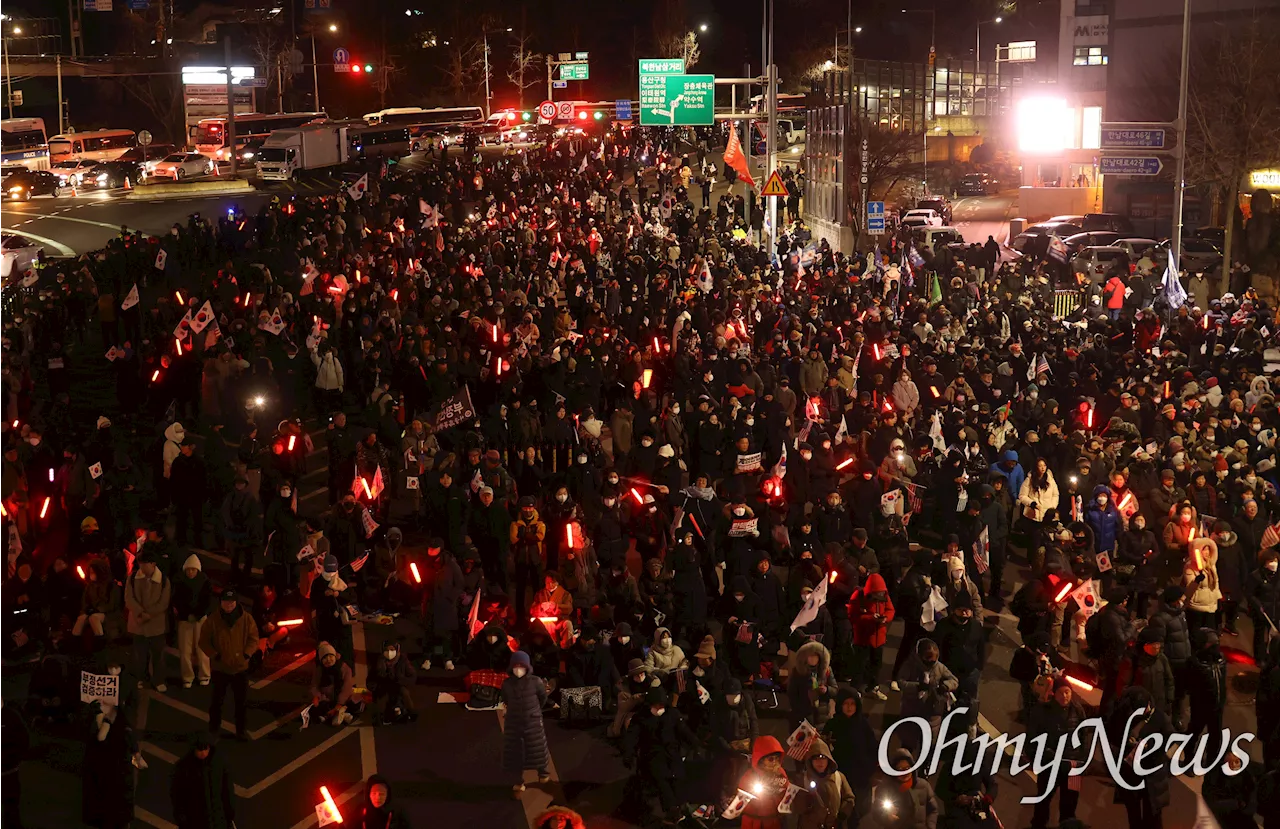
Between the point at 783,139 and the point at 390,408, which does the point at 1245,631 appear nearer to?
the point at 390,408

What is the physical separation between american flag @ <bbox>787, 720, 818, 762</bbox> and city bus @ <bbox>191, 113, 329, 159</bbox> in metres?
52.2

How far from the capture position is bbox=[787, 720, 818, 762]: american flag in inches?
379

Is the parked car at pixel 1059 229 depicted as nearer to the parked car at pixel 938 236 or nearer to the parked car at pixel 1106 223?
the parked car at pixel 1106 223

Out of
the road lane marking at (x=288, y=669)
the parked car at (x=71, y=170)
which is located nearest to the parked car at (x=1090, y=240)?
the road lane marking at (x=288, y=669)

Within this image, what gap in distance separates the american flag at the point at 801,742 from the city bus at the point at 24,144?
48034 mm

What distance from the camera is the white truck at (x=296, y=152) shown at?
50531 millimetres

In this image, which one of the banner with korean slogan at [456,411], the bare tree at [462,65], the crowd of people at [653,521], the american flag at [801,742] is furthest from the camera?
the bare tree at [462,65]

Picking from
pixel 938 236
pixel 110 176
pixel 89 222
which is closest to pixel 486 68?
pixel 110 176

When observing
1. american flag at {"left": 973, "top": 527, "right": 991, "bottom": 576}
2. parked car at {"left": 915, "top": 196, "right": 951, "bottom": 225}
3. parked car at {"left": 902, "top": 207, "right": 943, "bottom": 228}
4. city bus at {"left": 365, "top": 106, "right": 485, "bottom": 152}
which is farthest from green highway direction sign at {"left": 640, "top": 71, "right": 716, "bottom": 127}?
american flag at {"left": 973, "top": 527, "right": 991, "bottom": 576}

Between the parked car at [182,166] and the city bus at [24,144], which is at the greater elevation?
the city bus at [24,144]

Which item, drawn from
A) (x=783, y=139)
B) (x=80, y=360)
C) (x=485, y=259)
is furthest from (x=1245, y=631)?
(x=783, y=139)

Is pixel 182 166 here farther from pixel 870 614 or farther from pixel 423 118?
pixel 870 614

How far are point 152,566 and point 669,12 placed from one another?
88.8 metres

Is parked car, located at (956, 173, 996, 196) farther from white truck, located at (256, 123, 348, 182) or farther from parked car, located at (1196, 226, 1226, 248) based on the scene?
white truck, located at (256, 123, 348, 182)
